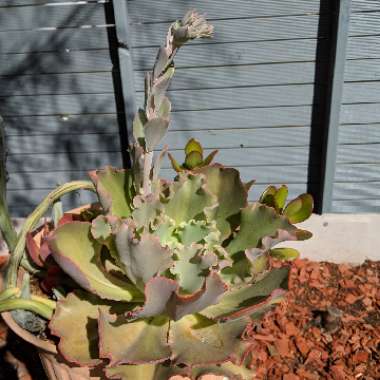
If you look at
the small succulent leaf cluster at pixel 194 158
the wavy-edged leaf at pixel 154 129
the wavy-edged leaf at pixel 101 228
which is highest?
the wavy-edged leaf at pixel 154 129

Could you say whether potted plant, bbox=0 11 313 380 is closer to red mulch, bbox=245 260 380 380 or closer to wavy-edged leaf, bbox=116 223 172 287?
wavy-edged leaf, bbox=116 223 172 287

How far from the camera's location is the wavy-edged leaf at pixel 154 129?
0.94 metres

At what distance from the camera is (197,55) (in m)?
2.15

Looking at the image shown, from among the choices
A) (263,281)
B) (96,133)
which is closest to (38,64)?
(96,133)

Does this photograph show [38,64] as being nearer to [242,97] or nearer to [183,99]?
[183,99]

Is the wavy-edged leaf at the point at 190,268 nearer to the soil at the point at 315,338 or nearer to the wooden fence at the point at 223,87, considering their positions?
the soil at the point at 315,338

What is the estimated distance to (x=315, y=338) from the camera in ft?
6.75

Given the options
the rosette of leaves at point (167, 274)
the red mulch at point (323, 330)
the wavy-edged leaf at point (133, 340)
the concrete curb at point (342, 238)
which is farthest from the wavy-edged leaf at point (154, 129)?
the concrete curb at point (342, 238)

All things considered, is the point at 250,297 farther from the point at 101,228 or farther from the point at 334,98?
the point at 334,98

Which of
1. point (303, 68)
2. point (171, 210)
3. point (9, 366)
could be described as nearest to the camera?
point (171, 210)

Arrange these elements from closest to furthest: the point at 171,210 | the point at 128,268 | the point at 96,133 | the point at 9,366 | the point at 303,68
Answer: the point at 128,268, the point at 171,210, the point at 9,366, the point at 303,68, the point at 96,133

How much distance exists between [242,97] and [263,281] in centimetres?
132

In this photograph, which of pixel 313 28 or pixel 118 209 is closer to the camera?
pixel 118 209

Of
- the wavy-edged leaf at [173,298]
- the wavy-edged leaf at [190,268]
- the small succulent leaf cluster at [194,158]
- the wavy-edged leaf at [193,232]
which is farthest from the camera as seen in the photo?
the small succulent leaf cluster at [194,158]
